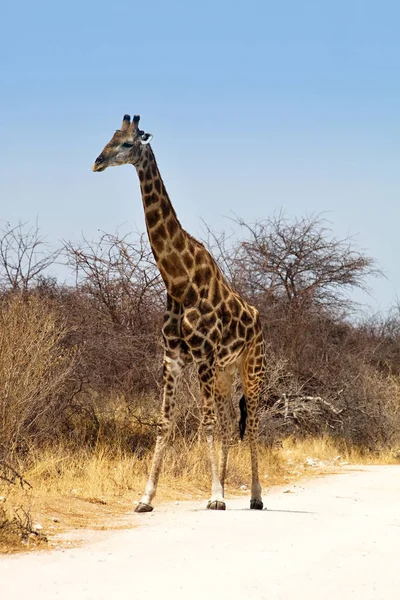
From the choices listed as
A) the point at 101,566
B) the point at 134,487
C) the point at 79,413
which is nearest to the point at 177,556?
the point at 101,566

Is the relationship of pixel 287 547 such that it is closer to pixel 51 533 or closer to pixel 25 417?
pixel 51 533

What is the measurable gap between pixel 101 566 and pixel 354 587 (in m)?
1.62

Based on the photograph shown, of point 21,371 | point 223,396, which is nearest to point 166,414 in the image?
point 223,396

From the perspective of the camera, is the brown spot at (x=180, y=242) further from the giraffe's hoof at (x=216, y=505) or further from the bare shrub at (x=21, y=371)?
the giraffe's hoof at (x=216, y=505)

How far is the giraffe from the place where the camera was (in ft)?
31.2

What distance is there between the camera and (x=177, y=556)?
6535 millimetres

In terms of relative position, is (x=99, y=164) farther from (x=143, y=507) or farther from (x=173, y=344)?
(x=143, y=507)

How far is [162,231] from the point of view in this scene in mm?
9922

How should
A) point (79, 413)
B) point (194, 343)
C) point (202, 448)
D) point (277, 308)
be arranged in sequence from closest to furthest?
point (194, 343), point (202, 448), point (79, 413), point (277, 308)

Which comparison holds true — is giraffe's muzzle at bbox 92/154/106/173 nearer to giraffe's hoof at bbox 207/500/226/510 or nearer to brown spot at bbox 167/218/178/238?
brown spot at bbox 167/218/178/238

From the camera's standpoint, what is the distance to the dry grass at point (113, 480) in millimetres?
8414

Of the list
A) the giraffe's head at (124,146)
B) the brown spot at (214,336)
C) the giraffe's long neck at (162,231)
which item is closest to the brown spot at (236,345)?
the brown spot at (214,336)

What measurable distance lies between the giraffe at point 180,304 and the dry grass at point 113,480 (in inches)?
26.7

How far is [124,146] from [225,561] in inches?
182
